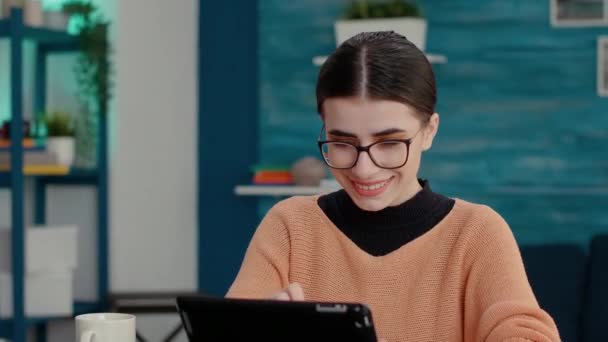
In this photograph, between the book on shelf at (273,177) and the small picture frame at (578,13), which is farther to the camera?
the book on shelf at (273,177)

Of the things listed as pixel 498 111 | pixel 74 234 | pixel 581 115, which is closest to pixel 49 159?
pixel 74 234

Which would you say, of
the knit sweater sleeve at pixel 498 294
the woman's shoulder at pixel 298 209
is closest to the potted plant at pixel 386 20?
the woman's shoulder at pixel 298 209

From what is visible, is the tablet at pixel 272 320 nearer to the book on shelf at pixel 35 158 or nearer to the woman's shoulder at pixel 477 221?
the woman's shoulder at pixel 477 221

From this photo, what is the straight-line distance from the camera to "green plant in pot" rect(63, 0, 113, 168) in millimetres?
4203

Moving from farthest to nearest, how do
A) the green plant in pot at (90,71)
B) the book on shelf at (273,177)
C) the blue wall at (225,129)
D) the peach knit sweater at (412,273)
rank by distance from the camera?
1. the blue wall at (225,129)
2. the book on shelf at (273,177)
3. the green plant in pot at (90,71)
4. the peach knit sweater at (412,273)

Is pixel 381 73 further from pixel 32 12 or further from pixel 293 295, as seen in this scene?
pixel 32 12

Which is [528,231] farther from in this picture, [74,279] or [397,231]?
[397,231]

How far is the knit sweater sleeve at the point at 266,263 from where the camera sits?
1.73m

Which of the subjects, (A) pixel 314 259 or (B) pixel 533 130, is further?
(B) pixel 533 130

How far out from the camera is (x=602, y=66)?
438 cm

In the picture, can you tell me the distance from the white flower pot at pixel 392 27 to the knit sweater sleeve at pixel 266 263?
8.27 feet

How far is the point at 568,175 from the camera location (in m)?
4.42

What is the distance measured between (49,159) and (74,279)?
2.53 feet

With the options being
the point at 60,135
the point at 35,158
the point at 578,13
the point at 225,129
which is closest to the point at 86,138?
the point at 60,135
